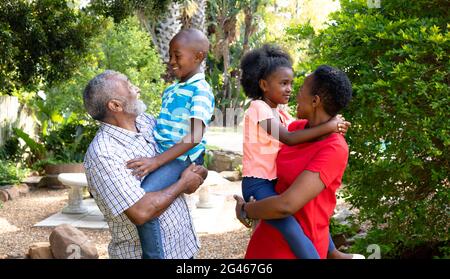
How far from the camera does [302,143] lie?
2.57 metres

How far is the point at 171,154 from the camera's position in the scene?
287 centimetres

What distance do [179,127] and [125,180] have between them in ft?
1.48

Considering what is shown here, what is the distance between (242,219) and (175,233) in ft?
1.22

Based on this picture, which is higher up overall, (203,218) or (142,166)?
(142,166)

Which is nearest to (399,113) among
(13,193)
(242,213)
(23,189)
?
(242,213)

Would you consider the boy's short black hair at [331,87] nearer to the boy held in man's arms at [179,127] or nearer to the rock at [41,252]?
the boy held in man's arms at [179,127]

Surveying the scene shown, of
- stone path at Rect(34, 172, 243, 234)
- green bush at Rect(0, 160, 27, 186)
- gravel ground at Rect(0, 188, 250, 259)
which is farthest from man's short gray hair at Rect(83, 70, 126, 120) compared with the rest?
green bush at Rect(0, 160, 27, 186)

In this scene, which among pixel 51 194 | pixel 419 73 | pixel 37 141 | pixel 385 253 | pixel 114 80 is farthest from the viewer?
pixel 37 141

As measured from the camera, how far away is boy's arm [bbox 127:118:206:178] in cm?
276

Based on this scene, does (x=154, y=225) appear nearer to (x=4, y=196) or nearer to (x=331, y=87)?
(x=331, y=87)

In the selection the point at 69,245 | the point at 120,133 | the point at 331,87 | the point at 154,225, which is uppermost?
the point at 331,87
